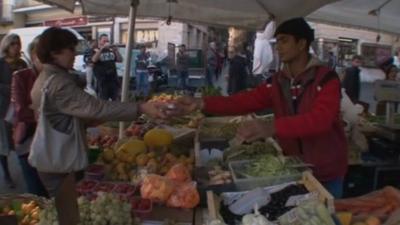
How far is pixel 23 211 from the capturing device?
321 cm

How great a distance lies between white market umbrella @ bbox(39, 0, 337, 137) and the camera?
5.51 m

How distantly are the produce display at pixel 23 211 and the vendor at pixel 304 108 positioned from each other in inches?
42.7

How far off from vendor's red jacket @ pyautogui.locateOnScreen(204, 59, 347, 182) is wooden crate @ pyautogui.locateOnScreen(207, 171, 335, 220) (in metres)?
0.25

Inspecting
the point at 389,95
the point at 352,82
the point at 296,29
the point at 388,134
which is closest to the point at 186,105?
the point at 296,29

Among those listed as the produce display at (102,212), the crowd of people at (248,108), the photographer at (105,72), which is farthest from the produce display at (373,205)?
the photographer at (105,72)

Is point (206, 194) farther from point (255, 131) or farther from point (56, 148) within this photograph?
point (56, 148)

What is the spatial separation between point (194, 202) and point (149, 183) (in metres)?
0.28

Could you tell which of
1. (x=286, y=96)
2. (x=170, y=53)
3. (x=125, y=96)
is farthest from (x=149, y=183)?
(x=170, y=53)

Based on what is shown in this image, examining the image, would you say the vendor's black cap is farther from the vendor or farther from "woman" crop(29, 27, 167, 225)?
"woman" crop(29, 27, 167, 225)

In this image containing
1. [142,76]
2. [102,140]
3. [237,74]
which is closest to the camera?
[102,140]

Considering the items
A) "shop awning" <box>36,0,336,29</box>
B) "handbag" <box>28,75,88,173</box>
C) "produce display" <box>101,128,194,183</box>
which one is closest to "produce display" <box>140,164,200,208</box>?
"produce display" <box>101,128,194,183</box>

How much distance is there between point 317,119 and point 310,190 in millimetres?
385

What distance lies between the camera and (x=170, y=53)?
21125mm

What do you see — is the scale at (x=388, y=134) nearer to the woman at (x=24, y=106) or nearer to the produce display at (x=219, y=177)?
the produce display at (x=219, y=177)
